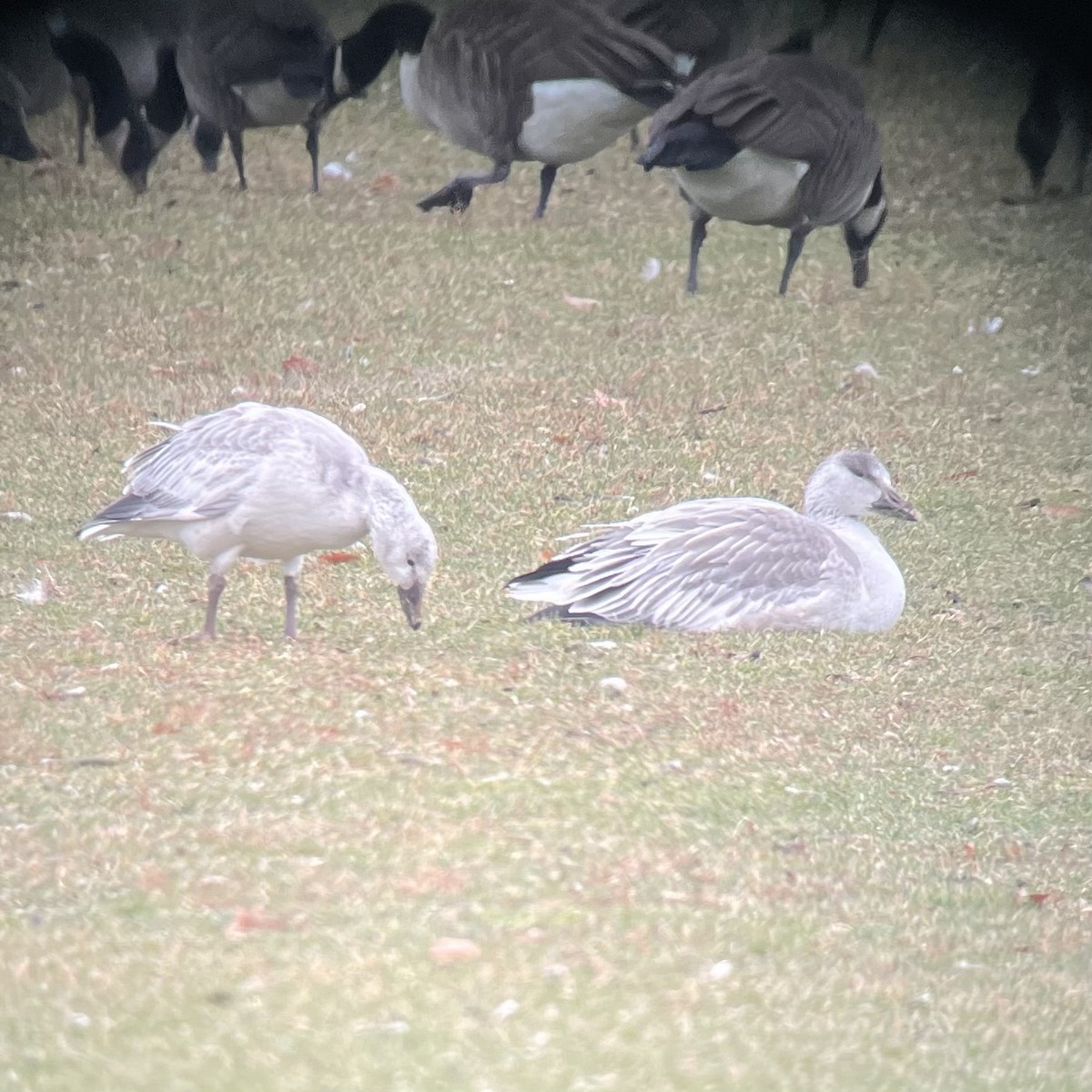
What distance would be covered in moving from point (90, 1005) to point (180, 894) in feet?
1.84

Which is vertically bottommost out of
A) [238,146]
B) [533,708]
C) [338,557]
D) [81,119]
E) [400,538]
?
[81,119]

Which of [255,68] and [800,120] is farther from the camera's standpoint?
[255,68]

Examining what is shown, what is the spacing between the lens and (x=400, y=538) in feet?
18.7

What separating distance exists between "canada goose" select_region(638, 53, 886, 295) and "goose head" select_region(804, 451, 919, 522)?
9.08 ft

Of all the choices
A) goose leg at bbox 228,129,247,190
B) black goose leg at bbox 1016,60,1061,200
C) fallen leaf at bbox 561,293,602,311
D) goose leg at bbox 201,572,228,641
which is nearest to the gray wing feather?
goose leg at bbox 201,572,228,641

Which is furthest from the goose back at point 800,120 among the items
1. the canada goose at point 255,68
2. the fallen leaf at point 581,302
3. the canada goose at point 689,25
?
the canada goose at point 255,68

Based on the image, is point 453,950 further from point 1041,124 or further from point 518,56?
point 1041,124

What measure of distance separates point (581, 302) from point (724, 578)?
435 cm

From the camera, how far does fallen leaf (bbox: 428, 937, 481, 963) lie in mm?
3998

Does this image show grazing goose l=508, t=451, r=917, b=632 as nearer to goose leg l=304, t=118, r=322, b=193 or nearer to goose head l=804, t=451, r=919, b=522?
goose head l=804, t=451, r=919, b=522

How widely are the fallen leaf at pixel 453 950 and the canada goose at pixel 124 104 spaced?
9.10 metres

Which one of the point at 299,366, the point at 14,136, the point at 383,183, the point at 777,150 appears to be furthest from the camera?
the point at 383,183

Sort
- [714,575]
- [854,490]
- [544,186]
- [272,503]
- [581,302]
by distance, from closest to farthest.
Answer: [272,503] < [714,575] < [854,490] < [581,302] < [544,186]

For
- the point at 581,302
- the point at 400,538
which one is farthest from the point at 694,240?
the point at 400,538
